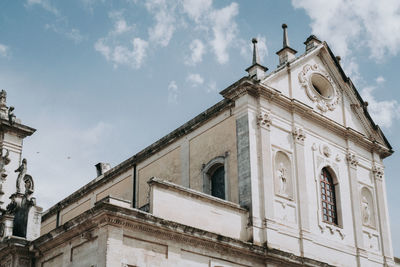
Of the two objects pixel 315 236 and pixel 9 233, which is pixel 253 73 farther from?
pixel 9 233

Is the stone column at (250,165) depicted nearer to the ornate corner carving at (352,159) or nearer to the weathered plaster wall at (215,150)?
the weathered plaster wall at (215,150)

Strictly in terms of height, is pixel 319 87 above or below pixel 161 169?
above

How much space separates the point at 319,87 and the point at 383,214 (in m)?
5.97

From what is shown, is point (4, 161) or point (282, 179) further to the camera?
point (4, 161)

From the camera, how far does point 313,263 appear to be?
22984 millimetres

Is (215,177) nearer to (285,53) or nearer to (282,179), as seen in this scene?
(282,179)

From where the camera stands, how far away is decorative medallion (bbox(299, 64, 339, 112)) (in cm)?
2678

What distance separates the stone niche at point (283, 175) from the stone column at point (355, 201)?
3.64 meters

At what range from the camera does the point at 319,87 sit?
27938mm

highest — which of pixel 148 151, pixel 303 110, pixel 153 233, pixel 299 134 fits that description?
pixel 303 110

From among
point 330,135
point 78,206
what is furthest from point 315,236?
point 78,206

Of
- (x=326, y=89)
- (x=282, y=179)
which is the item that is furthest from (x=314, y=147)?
(x=326, y=89)

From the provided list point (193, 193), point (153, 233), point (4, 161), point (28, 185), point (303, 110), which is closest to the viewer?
point (153, 233)

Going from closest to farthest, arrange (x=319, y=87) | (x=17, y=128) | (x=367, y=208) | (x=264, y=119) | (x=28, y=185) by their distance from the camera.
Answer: (x=264, y=119)
(x=28, y=185)
(x=367, y=208)
(x=319, y=87)
(x=17, y=128)
